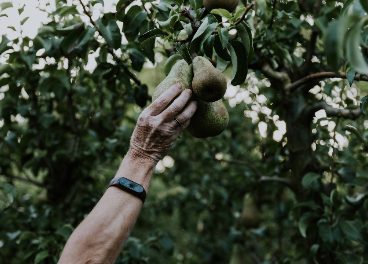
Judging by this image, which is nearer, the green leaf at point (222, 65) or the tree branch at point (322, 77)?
the green leaf at point (222, 65)

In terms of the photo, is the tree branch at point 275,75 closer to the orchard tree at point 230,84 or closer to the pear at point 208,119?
the orchard tree at point 230,84

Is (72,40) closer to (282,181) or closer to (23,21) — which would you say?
(23,21)

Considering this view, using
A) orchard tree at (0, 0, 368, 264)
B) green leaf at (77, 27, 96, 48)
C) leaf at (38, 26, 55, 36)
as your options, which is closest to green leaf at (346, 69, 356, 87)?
orchard tree at (0, 0, 368, 264)

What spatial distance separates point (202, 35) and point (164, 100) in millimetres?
255

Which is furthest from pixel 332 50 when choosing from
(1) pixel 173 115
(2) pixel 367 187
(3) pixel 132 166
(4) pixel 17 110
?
(4) pixel 17 110

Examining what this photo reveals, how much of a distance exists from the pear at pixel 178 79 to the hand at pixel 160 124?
0.04 meters

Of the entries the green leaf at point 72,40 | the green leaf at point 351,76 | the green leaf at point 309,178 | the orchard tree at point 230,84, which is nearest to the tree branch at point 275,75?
the orchard tree at point 230,84

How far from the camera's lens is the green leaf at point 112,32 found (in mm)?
1562

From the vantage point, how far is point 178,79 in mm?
1216

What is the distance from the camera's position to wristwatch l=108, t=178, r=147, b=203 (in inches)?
44.9

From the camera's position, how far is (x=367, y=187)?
6.72 ft

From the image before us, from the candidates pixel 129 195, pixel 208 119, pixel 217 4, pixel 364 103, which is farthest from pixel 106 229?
pixel 364 103

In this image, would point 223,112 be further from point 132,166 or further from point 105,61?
point 105,61

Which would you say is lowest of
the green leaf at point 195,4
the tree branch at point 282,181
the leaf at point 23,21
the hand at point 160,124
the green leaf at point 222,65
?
Answer: the tree branch at point 282,181
